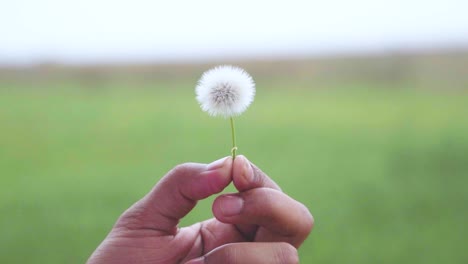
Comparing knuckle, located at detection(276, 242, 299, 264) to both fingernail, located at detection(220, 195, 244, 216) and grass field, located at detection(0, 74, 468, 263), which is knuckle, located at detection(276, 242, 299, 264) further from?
grass field, located at detection(0, 74, 468, 263)

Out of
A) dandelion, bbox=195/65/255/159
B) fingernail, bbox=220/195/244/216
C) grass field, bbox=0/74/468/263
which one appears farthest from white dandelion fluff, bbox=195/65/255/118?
grass field, bbox=0/74/468/263

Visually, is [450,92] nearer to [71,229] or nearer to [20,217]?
[71,229]

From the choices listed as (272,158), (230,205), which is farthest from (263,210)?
(272,158)

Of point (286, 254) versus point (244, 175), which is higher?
point (244, 175)

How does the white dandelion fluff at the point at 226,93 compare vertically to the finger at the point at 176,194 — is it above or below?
above

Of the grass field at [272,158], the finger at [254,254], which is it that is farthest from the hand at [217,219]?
the grass field at [272,158]

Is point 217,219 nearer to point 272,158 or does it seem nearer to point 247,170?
point 247,170

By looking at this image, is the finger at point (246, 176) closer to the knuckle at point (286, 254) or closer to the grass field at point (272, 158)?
the knuckle at point (286, 254)
